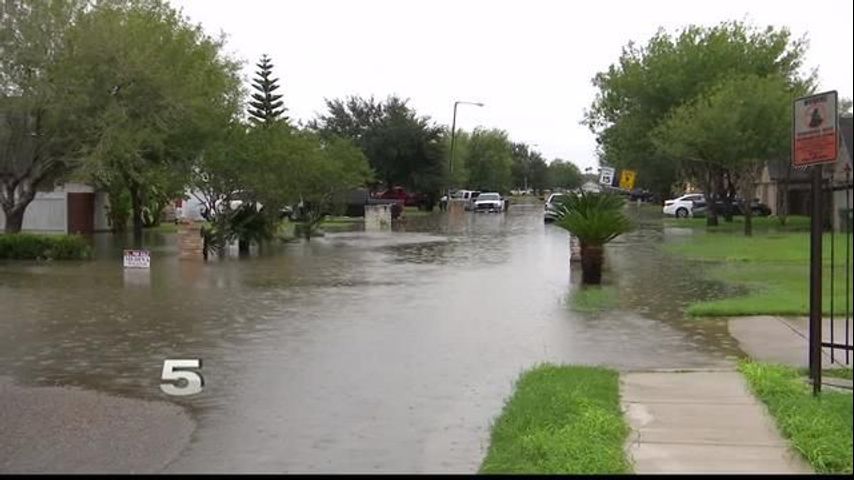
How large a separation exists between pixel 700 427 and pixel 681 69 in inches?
1450

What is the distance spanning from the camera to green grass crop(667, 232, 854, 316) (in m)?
12.6

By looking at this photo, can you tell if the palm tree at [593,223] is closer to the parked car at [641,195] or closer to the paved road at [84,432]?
the paved road at [84,432]

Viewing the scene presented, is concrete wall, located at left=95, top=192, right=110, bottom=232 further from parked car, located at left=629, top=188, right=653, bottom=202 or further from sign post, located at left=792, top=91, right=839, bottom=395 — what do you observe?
parked car, located at left=629, top=188, right=653, bottom=202

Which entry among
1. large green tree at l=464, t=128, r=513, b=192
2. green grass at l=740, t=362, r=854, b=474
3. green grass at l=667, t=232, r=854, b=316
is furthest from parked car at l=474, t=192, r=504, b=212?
green grass at l=740, t=362, r=854, b=474

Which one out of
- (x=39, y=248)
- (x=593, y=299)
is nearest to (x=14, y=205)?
(x=39, y=248)

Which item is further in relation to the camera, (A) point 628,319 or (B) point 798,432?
(A) point 628,319

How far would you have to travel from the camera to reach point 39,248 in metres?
24.0

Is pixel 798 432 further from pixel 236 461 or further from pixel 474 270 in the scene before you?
pixel 474 270

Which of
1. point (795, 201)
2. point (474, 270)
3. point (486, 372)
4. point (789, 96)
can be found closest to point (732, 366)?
point (486, 372)

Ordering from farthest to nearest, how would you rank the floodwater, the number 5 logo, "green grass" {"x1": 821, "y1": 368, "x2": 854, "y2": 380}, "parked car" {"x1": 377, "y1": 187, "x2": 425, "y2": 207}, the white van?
the white van → "parked car" {"x1": 377, "y1": 187, "x2": 425, "y2": 207} → the number 5 logo → "green grass" {"x1": 821, "y1": 368, "x2": 854, "y2": 380} → the floodwater

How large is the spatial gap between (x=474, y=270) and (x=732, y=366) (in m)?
11.5

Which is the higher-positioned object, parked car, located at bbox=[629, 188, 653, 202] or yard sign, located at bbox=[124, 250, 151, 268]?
parked car, located at bbox=[629, 188, 653, 202]

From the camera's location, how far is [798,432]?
20.5 ft

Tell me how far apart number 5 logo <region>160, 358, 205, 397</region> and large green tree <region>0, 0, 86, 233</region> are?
16.4 meters
